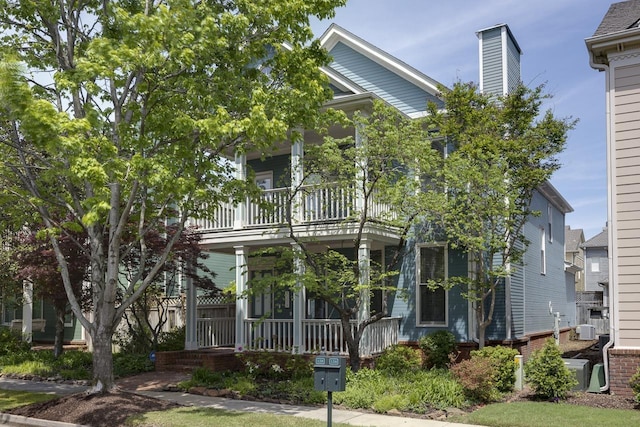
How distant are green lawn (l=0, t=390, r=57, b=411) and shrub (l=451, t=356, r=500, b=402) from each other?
8.75 meters

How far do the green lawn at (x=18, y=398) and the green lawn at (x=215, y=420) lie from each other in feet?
11.7

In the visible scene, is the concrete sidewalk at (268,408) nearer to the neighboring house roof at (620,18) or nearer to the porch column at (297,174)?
the porch column at (297,174)

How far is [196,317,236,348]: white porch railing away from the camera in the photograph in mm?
19156

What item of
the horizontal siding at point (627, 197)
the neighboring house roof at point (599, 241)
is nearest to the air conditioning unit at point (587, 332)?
the horizontal siding at point (627, 197)

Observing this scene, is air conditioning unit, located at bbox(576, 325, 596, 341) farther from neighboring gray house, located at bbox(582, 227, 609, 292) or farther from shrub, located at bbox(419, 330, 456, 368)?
neighboring gray house, located at bbox(582, 227, 609, 292)

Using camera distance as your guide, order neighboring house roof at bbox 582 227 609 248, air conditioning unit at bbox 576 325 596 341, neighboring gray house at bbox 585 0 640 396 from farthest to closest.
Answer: neighboring house roof at bbox 582 227 609 248 → air conditioning unit at bbox 576 325 596 341 → neighboring gray house at bbox 585 0 640 396

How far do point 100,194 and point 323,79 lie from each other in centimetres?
480

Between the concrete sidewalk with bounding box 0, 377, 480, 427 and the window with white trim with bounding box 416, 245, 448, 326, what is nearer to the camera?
the concrete sidewalk with bounding box 0, 377, 480, 427

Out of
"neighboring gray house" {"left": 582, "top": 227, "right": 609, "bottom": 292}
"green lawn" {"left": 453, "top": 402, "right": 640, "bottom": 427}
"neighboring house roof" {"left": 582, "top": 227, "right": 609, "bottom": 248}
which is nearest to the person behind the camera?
"green lawn" {"left": 453, "top": 402, "right": 640, "bottom": 427}

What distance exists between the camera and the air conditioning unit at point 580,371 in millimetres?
13125

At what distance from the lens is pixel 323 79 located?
12.4 m

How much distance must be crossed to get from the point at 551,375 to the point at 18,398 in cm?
1126

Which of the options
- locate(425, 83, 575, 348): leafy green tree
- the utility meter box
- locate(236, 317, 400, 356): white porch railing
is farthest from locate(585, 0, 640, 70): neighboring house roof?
the utility meter box

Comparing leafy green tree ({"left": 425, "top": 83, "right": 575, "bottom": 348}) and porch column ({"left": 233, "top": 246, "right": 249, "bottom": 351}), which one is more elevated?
leafy green tree ({"left": 425, "top": 83, "right": 575, "bottom": 348})
